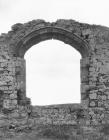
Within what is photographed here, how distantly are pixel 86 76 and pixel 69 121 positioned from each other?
168cm

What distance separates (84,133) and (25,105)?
221 cm

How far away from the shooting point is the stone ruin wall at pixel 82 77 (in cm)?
1197

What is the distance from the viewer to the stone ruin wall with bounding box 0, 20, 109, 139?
11969 millimetres

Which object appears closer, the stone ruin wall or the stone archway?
the stone ruin wall

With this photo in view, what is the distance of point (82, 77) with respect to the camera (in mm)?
12422

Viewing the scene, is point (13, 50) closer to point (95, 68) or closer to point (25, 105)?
point (25, 105)

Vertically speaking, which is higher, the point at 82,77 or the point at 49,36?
the point at 49,36

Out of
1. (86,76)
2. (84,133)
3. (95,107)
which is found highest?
(86,76)

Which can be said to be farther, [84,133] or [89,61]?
[89,61]

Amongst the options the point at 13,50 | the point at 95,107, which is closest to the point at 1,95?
the point at 13,50

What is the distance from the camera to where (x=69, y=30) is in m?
12.5

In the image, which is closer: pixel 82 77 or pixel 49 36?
pixel 82 77

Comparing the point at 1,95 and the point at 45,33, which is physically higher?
the point at 45,33

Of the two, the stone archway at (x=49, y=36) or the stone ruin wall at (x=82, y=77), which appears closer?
the stone ruin wall at (x=82, y=77)
